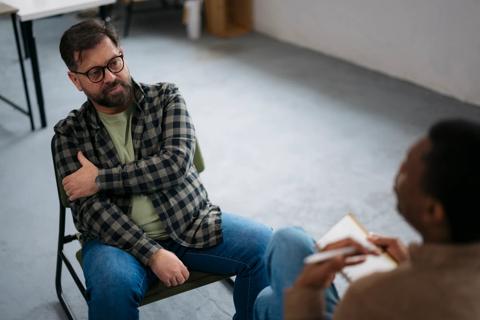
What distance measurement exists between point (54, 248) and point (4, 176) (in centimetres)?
73

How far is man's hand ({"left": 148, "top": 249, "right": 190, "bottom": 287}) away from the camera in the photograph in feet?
5.82

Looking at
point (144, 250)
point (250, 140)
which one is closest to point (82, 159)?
point (144, 250)

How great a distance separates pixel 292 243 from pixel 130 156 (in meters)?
0.66

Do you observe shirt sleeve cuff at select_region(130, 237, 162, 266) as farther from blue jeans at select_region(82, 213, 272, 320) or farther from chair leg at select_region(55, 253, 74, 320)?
chair leg at select_region(55, 253, 74, 320)

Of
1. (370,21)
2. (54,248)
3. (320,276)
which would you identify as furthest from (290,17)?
(320,276)

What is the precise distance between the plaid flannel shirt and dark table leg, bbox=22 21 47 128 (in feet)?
5.19

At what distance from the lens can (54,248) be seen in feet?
8.57

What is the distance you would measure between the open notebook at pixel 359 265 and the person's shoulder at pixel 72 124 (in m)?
0.81

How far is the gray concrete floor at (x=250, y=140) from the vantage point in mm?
2545

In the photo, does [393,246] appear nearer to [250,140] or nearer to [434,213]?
[434,213]

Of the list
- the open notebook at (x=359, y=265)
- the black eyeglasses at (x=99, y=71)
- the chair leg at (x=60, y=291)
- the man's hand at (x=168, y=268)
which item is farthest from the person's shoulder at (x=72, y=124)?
the open notebook at (x=359, y=265)

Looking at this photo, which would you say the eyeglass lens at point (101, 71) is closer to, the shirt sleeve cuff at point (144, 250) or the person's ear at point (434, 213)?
the shirt sleeve cuff at point (144, 250)

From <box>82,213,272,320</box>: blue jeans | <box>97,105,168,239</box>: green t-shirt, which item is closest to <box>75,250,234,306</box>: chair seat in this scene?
<box>82,213,272,320</box>: blue jeans

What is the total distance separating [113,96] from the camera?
6.19 feet
